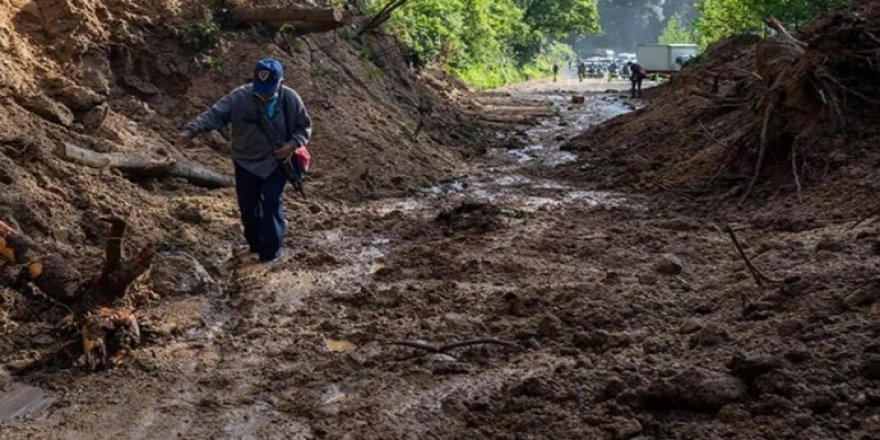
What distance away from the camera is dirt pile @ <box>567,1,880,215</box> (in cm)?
724

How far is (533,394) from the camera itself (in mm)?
3545

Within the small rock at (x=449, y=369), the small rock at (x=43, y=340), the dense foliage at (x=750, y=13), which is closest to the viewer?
the small rock at (x=449, y=369)

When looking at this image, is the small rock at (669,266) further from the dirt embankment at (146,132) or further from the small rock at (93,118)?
the small rock at (93,118)

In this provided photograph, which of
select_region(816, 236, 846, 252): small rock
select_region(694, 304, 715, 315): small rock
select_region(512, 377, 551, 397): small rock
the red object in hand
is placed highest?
the red object in hand

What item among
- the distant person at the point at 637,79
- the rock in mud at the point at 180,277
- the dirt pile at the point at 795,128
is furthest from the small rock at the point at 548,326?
the distant person at the point at 637,79

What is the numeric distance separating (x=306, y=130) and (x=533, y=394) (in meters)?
3.46

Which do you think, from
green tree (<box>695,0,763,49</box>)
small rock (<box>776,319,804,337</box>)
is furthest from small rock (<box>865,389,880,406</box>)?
green tree (<box>695,0,763,49</box>)

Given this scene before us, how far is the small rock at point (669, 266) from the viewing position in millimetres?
5324

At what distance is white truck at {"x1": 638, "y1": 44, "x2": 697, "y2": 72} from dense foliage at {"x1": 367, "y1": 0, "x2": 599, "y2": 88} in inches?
270

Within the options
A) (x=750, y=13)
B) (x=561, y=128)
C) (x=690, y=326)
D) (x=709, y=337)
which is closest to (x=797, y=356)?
(x=709, y=337)

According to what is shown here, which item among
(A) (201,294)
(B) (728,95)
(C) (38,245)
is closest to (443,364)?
(A) (201,294)

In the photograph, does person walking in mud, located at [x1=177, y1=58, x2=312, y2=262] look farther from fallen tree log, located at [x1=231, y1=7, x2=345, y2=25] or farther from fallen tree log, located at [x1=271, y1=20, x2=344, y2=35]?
fallen tree log, located at [x1=271, y1=20, x2=344, y2=35]

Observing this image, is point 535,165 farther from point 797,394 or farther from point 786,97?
point 797,394

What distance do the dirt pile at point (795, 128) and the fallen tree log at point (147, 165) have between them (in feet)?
15.5
